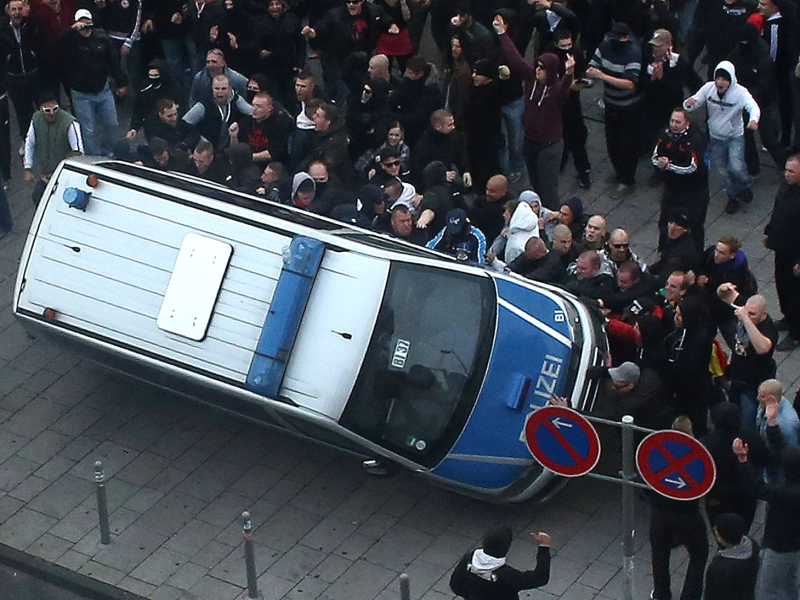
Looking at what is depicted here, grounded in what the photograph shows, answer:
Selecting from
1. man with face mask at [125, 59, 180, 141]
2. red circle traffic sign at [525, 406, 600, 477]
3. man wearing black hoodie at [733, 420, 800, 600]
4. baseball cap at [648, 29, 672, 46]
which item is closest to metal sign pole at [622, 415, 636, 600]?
red circle traffic sign at [525, 406, 600, 477]

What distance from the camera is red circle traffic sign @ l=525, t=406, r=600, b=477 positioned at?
9812mm

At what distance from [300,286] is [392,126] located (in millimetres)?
3461

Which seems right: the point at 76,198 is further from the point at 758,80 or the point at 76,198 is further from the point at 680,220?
the point at 758,80

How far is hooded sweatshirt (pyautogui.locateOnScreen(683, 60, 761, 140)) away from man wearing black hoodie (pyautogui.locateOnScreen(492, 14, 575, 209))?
1.22 m

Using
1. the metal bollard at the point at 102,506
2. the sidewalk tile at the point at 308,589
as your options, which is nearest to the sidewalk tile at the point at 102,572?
the metal bollard at the point at 102,506

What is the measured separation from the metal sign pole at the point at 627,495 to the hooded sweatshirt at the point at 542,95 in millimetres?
6080

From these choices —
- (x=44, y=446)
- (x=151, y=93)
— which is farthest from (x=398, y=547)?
(x=151, y=93)

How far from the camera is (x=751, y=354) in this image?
1226 centimetres

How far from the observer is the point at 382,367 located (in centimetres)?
1203

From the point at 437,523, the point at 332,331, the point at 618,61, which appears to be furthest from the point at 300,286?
the point at 618,61

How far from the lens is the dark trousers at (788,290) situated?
14.0 m

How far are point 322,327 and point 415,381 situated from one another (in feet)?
2.70

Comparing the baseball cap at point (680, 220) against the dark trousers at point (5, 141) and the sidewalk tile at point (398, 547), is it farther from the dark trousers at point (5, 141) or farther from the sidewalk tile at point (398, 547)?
the dark trousers at point (5, 141)

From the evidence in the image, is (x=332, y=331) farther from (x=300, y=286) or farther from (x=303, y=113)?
(x=303, y=113)
